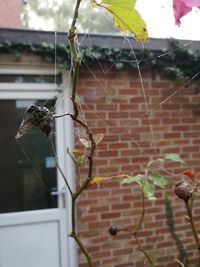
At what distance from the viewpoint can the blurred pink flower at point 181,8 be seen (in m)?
0.44

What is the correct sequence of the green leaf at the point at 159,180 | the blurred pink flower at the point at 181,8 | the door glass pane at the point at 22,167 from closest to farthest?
the blurred pink flower at the point at 181,8 → the green leaf at the point at 159,180 → the door glass pane at the point at 22,167

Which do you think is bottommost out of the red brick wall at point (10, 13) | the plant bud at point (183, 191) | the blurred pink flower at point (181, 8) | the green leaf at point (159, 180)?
the plant bud at point (183, 191)

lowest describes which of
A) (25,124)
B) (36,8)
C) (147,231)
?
(147,231)

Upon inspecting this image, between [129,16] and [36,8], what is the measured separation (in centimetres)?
356

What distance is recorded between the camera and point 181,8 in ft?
1.55

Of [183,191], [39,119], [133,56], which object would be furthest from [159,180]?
[133,56]

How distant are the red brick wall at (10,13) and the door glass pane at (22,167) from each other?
693 millimetres

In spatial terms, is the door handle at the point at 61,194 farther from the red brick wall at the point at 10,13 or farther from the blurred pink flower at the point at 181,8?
the blurred pink flower at the point at 181,8

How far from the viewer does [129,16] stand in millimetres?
568

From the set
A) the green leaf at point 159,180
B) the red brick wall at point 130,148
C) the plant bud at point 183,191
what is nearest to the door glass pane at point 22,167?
the red brick wall at point 130,148

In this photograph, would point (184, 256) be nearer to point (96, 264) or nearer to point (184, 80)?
point (96, 264)

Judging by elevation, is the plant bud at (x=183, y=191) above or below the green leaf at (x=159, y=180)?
below

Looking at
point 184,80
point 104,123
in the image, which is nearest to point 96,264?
point 104,123

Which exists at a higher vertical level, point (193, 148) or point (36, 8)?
point (36, 8)
